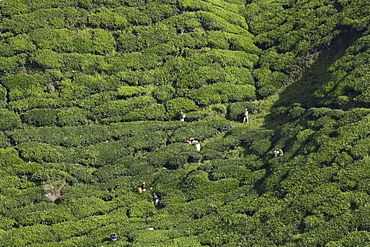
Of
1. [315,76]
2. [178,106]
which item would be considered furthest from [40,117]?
[315,76]

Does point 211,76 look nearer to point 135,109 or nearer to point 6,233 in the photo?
point 135,109

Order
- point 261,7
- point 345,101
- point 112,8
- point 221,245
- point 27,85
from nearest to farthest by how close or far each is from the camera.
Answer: point 221,245 < point 345,101 < point 27,85 < point 112,8 < point 261,7

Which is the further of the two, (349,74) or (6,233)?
(349,74)

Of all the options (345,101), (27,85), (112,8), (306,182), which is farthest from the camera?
(112,8)

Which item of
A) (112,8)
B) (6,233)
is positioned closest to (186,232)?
(6,233)

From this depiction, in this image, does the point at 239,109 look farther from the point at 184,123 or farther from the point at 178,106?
the point at 184,123

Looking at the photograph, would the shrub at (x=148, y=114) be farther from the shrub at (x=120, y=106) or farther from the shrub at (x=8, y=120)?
the shrub at (x=8, y=120)

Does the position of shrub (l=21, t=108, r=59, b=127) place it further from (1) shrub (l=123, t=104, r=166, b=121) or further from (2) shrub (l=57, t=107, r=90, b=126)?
(1) shrub (l=123, t=104, r=166, b=121)
